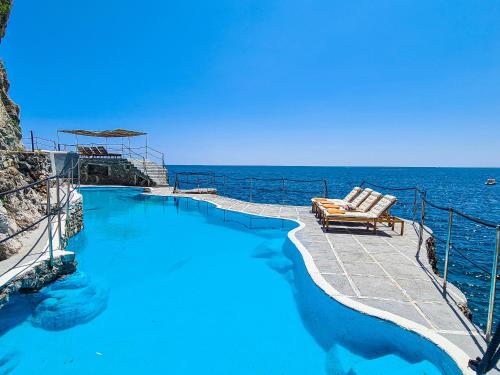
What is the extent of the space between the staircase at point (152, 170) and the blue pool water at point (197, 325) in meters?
14.6

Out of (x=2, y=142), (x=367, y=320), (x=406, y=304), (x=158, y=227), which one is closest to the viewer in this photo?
(x=367, y=320)

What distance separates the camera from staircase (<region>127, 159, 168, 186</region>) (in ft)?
69.3

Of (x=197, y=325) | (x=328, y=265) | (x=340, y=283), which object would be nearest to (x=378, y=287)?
(x=340, y=283)

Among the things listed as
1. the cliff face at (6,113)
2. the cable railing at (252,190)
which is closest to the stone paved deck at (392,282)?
the cable railing at (252,190)

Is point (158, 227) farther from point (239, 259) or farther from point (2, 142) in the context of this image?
point (2, 142)

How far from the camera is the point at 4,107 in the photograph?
758 centimetres

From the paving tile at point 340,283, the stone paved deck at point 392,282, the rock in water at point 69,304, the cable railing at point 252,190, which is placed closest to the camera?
the stone paved deck at point 392,282

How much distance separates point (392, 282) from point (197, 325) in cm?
301

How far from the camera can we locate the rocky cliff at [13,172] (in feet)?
15.5

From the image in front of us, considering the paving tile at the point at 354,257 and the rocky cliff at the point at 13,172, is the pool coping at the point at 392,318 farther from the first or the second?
the rocky cliff at the point at 13,172

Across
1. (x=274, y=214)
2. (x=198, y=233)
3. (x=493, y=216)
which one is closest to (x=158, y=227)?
(x=198, y=233)

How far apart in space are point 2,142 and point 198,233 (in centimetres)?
537

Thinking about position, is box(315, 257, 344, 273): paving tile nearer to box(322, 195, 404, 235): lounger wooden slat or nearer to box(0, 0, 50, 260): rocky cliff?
box(322, 195, 404, 235): lounger wooden slat

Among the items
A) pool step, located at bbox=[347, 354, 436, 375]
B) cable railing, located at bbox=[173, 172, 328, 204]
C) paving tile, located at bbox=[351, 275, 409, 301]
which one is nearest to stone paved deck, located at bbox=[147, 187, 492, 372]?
paving tile, located at bbox=[351, 275, 409, 301]
